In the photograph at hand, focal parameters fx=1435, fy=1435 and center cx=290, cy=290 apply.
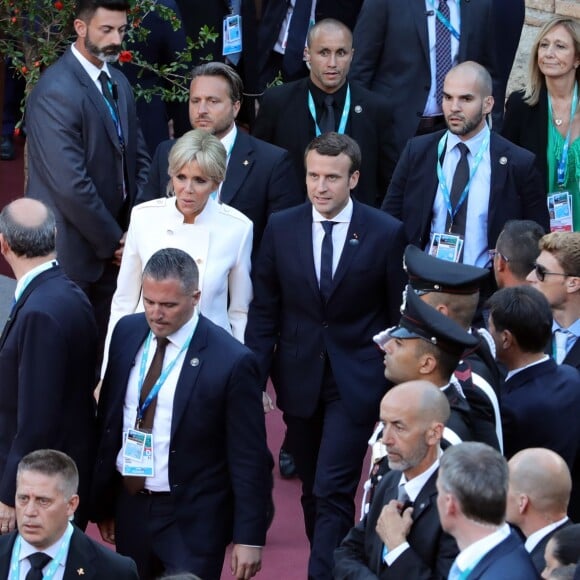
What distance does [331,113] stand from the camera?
801 cm

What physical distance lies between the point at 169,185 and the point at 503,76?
345cm

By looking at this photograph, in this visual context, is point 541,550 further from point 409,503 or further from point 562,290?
point 562,290

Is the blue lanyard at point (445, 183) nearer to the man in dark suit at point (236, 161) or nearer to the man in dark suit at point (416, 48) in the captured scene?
the man in dark suit at point (236, 161)

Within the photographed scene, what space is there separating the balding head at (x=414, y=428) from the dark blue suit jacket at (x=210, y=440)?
3.34 feet

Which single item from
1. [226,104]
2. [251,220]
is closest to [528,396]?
[251,220]

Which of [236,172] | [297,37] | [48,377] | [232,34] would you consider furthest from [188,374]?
[232,34]

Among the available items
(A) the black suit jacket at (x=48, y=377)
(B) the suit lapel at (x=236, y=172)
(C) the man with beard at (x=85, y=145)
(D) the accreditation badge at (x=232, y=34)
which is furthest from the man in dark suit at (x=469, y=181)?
(D) the accreditation badge at (x=232, y=34)

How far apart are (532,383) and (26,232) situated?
2047 mm

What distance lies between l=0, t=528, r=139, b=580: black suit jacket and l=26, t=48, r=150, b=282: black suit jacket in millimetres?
2482

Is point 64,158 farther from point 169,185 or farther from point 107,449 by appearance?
point 107,449

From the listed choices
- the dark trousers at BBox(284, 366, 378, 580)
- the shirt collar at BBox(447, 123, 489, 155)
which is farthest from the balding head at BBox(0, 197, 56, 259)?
the shirt collar at BBox(447, 123, 489, 155)

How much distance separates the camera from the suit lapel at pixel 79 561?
5.08 metres

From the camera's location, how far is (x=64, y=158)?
23.7 ft

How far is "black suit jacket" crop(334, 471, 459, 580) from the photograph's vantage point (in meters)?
4.45
